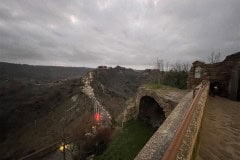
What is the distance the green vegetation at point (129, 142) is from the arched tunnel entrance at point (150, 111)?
0.63m

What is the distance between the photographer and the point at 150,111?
15844 mm

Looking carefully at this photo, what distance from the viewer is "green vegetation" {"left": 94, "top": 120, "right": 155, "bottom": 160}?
11.4m

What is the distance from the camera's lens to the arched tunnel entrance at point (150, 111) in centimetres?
1519

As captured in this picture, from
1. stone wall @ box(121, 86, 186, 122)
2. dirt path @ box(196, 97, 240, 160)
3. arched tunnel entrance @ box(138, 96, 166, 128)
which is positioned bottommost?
arched tunnel entrance @ box(138, 96, 166, 128)

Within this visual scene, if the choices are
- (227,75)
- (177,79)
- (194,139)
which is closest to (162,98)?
(227,75)

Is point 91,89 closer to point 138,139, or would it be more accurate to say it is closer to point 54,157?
point 54,157

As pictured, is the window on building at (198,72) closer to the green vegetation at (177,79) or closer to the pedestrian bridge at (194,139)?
the pedestrian bridge at (194,139)

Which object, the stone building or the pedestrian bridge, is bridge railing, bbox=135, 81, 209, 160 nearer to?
the pedestrian bridge

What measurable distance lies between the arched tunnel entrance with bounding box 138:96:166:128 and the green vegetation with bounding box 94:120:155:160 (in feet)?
2.06

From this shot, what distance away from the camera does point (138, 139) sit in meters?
12.8

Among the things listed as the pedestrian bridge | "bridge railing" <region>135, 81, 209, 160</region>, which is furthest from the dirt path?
"bridge railing" <region>135, 81, 209, 160</region>

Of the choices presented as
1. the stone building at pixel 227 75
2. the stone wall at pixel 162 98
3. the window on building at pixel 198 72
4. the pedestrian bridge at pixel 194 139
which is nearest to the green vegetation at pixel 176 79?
the stone wall at pixel 162 98

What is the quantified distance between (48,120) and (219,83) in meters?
47.7

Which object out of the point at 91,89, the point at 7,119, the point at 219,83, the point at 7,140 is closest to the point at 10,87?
the point at 7,119
